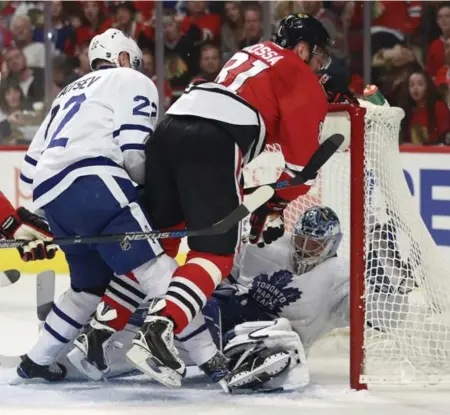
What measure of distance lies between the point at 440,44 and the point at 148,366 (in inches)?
137

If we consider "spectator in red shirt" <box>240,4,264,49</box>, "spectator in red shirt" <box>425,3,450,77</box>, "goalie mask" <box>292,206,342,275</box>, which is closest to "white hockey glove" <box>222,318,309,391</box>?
"goalie mask" <box>292,206,342,275</box>

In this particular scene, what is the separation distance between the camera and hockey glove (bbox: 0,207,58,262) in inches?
120

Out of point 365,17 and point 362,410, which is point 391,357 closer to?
point 362,410

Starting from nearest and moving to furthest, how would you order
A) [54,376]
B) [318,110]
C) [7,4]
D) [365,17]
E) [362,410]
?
[362,410] < [318,110] < [54,376] < [365,17] < [7,4]

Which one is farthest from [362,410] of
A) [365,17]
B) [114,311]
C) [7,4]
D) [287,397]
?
[7,4]

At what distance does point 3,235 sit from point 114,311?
0.42 meters

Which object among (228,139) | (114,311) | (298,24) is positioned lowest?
(114,311)

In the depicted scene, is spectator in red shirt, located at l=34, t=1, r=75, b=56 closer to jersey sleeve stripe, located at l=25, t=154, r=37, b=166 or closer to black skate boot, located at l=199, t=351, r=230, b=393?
jersey sleeve stripe, located at l=25, t=154, r=37, b=166

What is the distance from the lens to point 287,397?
9.57ft

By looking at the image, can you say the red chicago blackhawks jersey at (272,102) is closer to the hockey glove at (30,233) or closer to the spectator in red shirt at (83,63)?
the hockey glove at (30,233)

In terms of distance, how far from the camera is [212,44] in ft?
20.5

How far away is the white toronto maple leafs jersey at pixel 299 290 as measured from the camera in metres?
3.29

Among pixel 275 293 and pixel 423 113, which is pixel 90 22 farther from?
pixel 275 293

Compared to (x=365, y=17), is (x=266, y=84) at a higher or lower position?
lower
